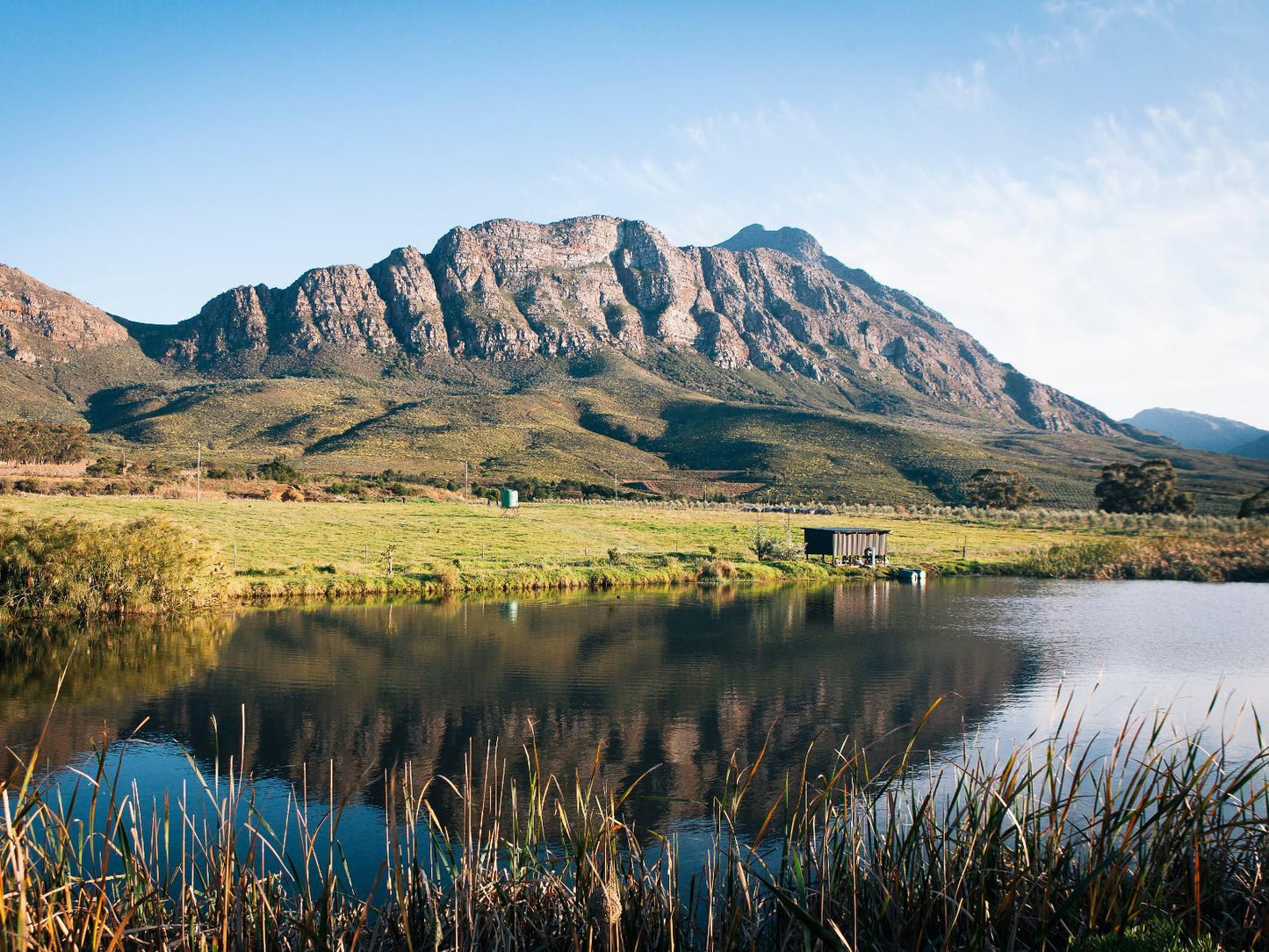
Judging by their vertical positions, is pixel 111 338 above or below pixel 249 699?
above

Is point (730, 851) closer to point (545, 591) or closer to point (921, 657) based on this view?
point (921, 657)

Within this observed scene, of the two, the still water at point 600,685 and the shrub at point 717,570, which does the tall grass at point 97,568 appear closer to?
the still water at point 600,685

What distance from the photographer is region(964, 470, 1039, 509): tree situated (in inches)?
3184

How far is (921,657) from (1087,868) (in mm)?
15474

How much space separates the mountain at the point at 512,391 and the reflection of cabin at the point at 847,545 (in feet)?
150

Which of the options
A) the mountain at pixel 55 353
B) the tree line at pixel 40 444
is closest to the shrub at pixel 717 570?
the tree line at pixel 40 444

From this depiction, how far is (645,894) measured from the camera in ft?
19.7

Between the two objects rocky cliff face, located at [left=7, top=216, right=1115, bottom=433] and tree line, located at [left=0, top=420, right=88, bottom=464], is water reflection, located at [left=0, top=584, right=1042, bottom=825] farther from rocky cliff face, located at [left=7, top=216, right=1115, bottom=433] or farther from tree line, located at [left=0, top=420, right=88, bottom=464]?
rocky cliff face, located at [left=7, top=216, right=1115, bottom=433]

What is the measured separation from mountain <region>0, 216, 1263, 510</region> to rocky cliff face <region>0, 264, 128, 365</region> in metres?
0.43

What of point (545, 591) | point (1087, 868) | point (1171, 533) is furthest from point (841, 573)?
point (1087, 868)

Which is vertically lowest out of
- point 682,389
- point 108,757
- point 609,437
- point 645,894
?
point 108,757

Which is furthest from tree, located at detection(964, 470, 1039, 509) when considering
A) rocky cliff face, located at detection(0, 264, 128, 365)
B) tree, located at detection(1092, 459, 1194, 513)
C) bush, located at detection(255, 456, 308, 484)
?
rocky cliff face, located at detection(0, 264, 128, 365)

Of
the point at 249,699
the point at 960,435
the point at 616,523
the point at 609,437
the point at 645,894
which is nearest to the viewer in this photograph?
the point at 645,894

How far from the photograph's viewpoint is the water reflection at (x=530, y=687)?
1295 centimetres
